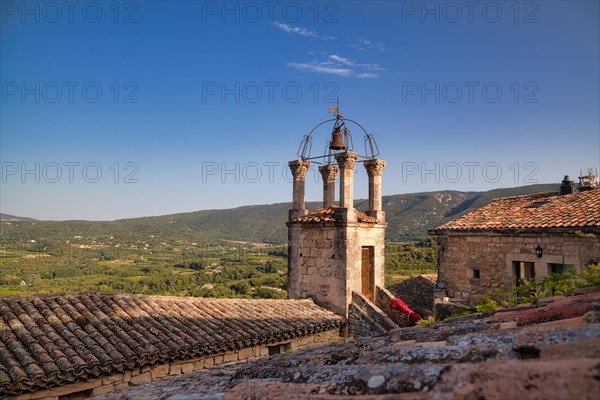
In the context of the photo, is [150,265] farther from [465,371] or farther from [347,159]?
[465,371]

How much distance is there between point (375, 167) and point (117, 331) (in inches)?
316

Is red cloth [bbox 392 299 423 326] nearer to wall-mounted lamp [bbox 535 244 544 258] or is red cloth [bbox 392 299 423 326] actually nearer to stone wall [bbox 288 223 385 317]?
stone wall [bbox 288 223 385 317]

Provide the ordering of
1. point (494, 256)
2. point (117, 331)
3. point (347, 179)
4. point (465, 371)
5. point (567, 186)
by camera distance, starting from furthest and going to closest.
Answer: point (567, 186) < point (494, 256) < point (347, 179) < point (117, 331) < point (465, 371)

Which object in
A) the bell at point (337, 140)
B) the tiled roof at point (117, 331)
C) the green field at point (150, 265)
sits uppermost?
the bell at point (337, 140)

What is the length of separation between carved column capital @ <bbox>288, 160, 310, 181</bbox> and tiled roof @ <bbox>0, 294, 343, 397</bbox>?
4.10 metres

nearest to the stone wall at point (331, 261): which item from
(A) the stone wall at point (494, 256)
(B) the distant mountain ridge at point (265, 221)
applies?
(A) the stone wall at point (494, 256)

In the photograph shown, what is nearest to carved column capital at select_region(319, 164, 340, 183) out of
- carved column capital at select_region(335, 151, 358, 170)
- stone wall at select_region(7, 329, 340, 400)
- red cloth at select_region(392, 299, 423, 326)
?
carved column capital at select_region(335, 151, 358, 170)

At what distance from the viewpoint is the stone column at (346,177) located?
36.7 feet

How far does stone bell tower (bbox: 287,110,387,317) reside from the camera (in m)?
11.1

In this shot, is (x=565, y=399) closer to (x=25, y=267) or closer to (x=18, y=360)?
(x=18, y=360)

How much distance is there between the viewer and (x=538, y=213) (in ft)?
43.6

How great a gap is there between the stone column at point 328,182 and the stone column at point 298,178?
0.69 m

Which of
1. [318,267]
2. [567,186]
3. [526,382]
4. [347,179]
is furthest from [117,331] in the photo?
[567,186]

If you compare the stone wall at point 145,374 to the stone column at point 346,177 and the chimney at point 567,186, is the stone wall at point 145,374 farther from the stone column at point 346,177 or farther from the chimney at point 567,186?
the chimney at point 567,186
